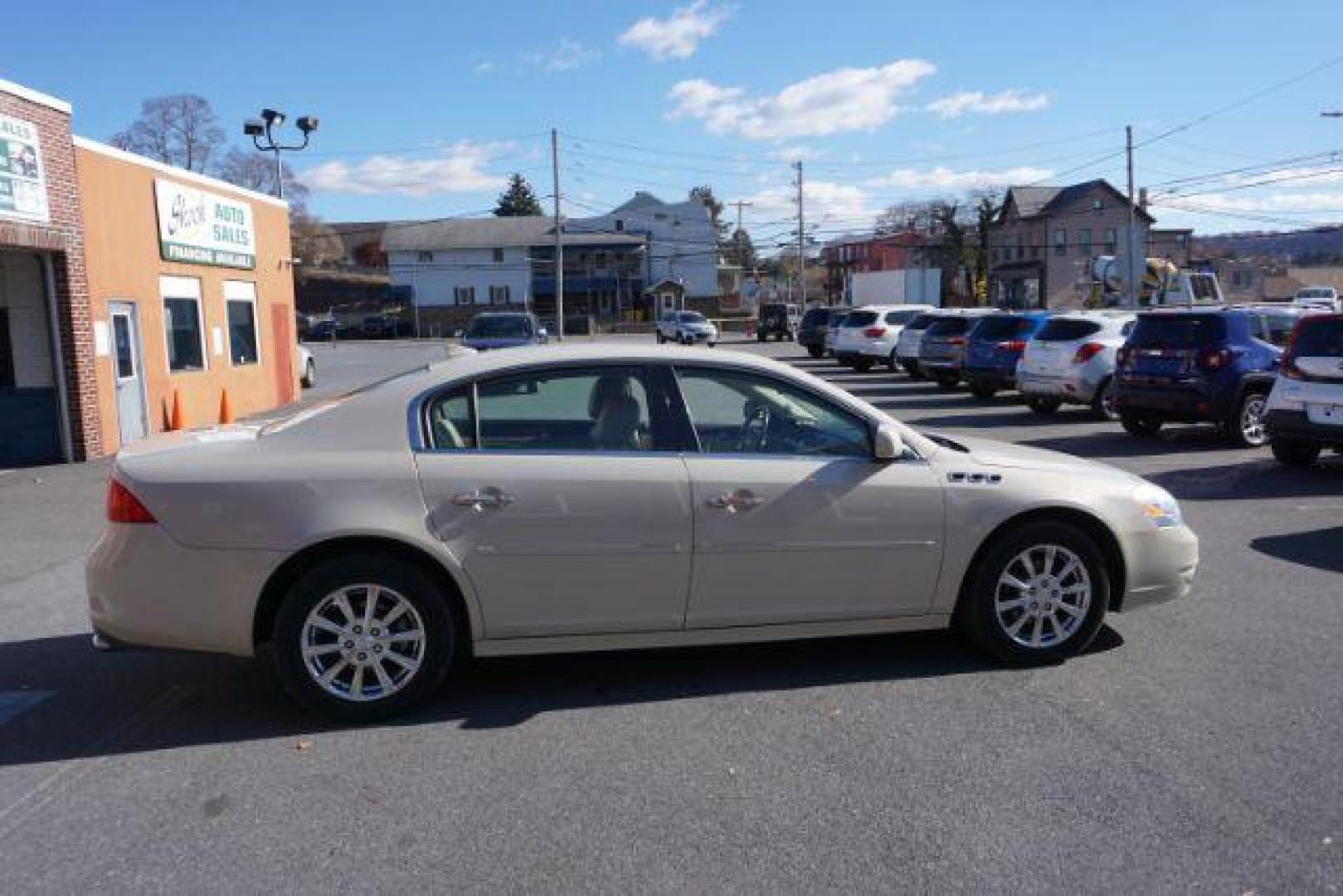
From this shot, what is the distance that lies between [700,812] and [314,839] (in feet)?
4.22

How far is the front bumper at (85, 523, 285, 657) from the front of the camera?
4.41m

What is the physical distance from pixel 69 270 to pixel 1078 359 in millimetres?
13438

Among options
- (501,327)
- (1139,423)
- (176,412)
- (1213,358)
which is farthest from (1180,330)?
(501,327)

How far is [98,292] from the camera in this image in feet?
45.7

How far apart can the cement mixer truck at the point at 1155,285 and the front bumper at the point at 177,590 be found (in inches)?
1068

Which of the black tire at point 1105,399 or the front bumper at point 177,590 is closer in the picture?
the front bumper at point 177,590

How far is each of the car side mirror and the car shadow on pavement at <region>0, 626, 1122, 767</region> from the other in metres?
1.04

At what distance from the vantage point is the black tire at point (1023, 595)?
500 centimetres

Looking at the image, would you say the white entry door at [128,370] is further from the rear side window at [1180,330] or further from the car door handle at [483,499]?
the rear side window at [1180,330]

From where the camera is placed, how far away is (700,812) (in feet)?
12.2

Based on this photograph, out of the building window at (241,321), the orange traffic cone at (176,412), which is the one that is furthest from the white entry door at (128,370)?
the building window at (241,321)

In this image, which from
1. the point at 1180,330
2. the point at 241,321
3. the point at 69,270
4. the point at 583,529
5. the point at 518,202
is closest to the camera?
the point at 583,529

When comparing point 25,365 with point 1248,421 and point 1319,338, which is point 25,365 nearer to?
point 1319,338

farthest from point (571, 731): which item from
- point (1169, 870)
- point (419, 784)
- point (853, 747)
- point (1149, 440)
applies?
point (1149, 440)
